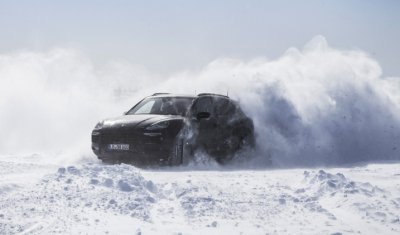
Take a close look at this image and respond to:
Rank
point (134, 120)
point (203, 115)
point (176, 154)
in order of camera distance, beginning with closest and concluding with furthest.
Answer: point (176, 154) → point (134, 120) → point (203, 115)

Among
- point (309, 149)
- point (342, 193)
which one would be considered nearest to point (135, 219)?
point (342, 193)

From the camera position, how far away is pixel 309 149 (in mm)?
13031

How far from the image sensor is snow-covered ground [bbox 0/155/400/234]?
17.2 ft

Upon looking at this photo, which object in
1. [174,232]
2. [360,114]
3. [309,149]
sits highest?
[360,114]

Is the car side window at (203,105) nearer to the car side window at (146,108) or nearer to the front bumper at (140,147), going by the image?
the car side window at (146,108)

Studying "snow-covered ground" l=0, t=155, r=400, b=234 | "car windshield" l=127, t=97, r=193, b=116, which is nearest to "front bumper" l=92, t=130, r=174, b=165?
"car windshield" l=127, t=97, r=193, b=116

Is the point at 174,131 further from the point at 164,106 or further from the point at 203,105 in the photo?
the point at 203,105

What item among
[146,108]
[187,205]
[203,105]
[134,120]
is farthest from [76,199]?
[146,108]

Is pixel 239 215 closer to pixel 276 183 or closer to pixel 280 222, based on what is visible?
pixel 280 222

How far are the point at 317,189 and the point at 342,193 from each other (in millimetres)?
408

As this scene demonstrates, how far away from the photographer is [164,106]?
11047 mm

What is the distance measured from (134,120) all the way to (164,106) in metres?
0.99

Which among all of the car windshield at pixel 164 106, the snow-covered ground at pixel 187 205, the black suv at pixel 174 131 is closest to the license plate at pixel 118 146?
the black suv at pixel 174 131

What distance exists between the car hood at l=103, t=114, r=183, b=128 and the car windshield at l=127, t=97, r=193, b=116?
0.37 metres
